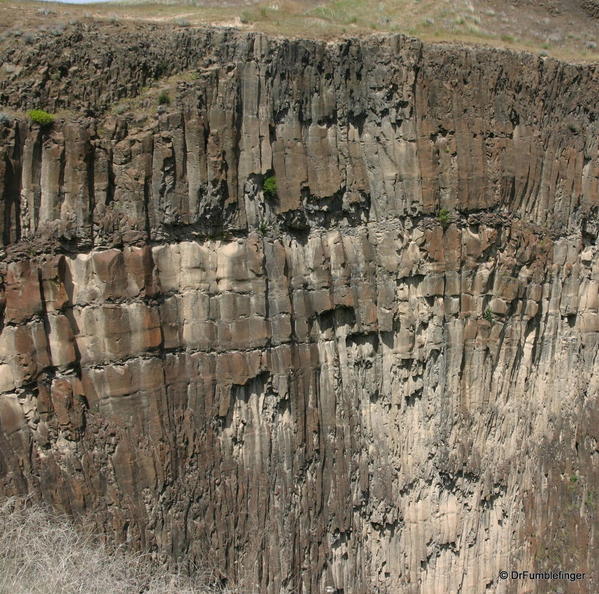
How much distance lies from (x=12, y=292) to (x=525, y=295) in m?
11.9

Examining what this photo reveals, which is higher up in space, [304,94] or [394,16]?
[394,16]

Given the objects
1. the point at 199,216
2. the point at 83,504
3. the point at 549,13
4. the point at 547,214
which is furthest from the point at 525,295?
the point at 549,13

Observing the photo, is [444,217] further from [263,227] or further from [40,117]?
[40,117]

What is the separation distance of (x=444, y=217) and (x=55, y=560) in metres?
10.9

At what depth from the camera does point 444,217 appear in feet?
46.1

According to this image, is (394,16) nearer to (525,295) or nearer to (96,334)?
(525,295)

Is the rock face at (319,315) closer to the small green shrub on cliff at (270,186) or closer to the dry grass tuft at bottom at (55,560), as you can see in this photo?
the small green shrub on cliff at (270,186)

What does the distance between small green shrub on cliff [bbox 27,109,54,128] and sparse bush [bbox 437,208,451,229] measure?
8600 mm

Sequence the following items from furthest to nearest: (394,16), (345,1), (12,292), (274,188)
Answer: (345,1), (394,16), (274,188), (12,292)

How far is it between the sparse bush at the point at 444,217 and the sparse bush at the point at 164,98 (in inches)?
261

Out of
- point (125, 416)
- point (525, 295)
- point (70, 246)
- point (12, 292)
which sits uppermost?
point (70, 246)

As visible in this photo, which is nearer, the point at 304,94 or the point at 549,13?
the point at 304,94

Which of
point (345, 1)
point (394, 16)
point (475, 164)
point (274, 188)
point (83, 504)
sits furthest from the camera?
point (345, 1)

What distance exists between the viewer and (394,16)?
1952 centimetres
